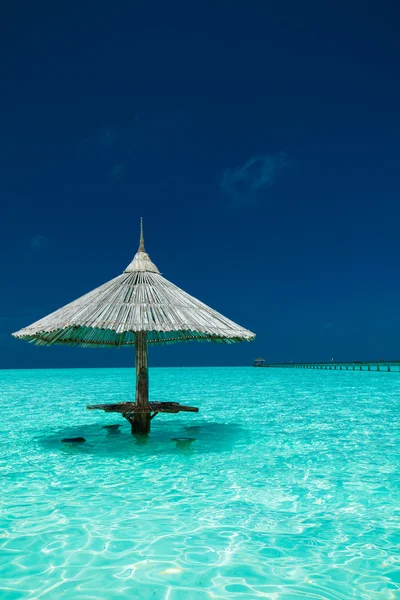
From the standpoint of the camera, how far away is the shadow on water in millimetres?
8820

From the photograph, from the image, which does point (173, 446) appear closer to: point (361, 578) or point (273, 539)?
point (273, 539)

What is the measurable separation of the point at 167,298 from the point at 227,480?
11.9 feet

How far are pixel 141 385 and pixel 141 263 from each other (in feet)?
8.49

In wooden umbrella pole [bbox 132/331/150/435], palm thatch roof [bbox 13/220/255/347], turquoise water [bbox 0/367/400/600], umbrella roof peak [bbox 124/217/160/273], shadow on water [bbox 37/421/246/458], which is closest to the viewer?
turquoise water [bbox 0/367/400/600]

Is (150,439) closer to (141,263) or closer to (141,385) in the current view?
(141,385)

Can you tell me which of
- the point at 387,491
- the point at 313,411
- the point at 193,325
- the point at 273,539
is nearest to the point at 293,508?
the point at 273,539

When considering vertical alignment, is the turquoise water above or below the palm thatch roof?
below

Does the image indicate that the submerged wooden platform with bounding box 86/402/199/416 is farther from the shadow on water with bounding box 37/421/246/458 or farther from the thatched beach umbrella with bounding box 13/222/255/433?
A: the shadow on water with bounding box 37/421/246/458

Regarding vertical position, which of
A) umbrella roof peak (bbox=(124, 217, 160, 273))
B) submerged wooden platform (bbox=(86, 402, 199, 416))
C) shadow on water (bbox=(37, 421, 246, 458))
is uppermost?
umbrella roof peak (bbox=(124, 217, 160, 273))

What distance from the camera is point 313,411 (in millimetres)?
16281

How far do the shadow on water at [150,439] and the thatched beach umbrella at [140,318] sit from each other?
0.59m

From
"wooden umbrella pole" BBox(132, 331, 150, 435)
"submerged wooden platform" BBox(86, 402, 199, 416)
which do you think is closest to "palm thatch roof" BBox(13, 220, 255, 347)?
"wooden umbrella pole" BBox(132, 331, 150, 435)

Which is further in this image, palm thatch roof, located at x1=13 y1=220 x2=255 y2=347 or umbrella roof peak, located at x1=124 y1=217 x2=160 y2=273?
umbrella roof peak, located at x1=124 y1=217 x2=160 y2=273

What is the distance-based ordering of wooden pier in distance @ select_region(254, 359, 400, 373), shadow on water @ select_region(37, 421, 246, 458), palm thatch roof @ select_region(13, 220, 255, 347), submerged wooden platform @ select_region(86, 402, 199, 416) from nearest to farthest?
palm thatch roof @ select_region(13, 220, 255, 347)
shadow on water @ select_region(37, 421, 246, 458)
submerged wooden platform @ select_region(86, 402, 199, 416)
wooden pier in distance @ select_region(254, 359, 400, 373)
